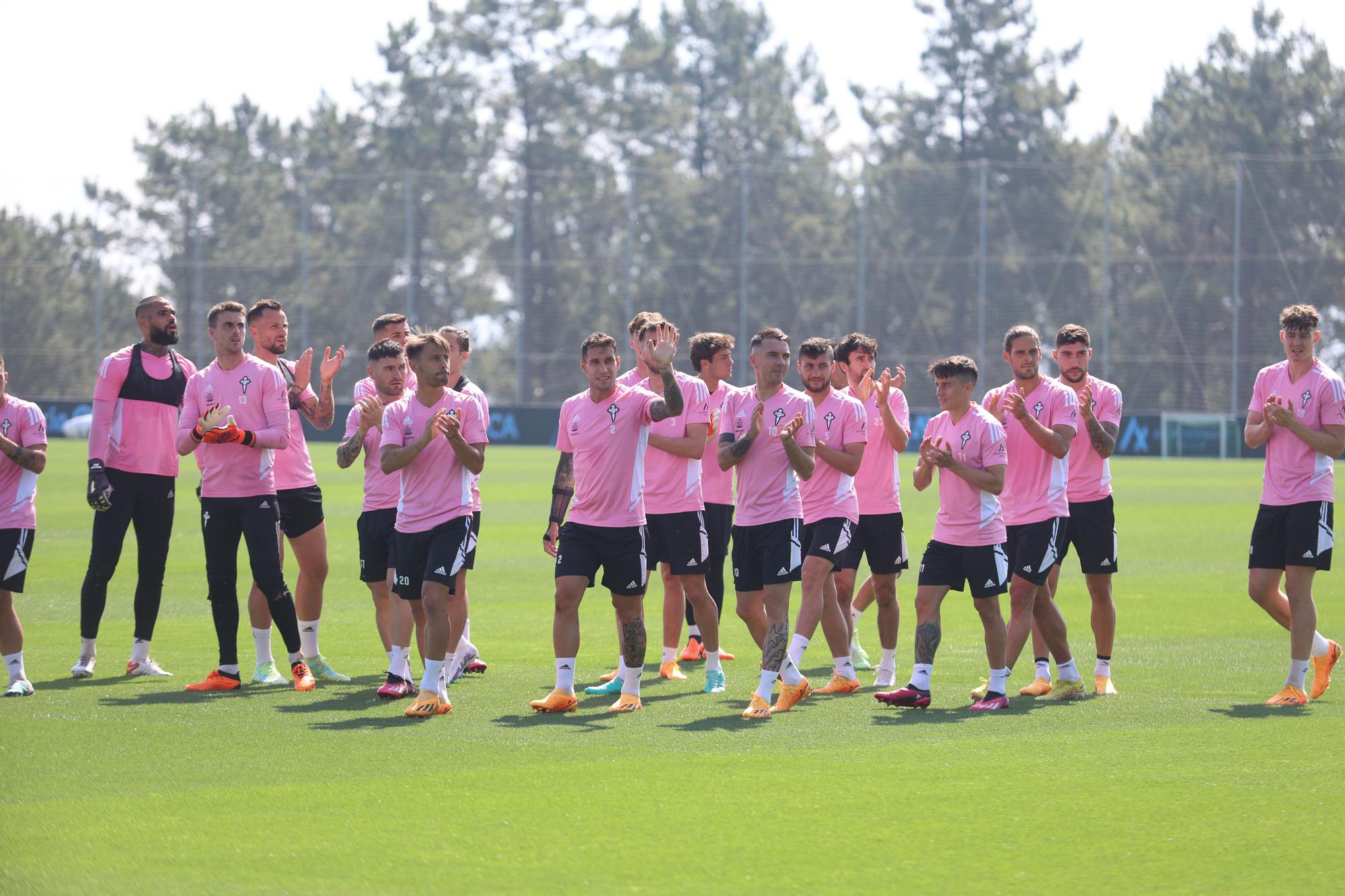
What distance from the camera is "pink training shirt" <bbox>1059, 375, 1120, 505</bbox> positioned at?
31.7 ft

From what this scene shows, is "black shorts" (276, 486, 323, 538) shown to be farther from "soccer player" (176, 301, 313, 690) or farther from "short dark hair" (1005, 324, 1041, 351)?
"short dark hair" (1005, 324, 1041, 351)

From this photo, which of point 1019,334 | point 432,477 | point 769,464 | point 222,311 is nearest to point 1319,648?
point 1019,334

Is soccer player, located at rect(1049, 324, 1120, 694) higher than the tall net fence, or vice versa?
the tall net fence

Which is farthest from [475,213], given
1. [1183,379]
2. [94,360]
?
[1183,379]

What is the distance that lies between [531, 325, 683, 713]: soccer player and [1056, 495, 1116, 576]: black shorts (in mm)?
2742

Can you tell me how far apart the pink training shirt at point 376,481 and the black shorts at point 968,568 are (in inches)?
136

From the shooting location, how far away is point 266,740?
773 centimetres

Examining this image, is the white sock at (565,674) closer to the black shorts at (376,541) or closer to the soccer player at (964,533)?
the black shorts at (376,541)

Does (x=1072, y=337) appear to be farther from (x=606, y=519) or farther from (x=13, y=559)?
(x=13, y=559)

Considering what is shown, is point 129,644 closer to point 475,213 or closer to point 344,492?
point 344,492

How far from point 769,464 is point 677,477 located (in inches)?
39.0

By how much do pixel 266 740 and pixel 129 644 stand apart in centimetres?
412

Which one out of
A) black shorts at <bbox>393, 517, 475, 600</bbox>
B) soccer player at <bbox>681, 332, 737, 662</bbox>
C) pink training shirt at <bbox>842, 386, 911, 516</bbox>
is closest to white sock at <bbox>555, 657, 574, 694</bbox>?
black shorts at <bbox>393, 517, 475, 600</bbox>

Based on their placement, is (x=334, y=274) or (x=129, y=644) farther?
(x=334, y=274)
